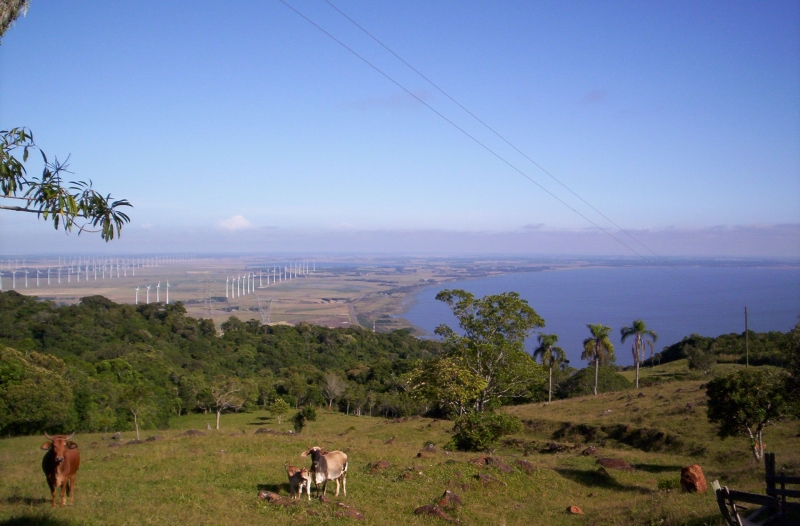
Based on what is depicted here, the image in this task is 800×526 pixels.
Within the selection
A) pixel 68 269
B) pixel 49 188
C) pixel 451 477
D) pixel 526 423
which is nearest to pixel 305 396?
pixel 526 423

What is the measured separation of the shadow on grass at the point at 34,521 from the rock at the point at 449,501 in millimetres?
6516

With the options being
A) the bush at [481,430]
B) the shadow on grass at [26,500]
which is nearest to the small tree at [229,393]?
the bush at [481,430]

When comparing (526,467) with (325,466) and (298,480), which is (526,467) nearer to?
(325,466)

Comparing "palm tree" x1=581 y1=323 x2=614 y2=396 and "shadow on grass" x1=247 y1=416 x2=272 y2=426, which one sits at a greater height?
"palm tree" x1=581 y1=323 x2=614 y2=396

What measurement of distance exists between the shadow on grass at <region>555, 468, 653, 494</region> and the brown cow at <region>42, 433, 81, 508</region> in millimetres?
12189

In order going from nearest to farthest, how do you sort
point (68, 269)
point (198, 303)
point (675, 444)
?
point (675, 444) → point (198, 303) → point (68, 269)

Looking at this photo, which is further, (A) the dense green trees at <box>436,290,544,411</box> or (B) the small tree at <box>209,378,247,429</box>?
(B) the small tree at <box>209,378,247,429</box>

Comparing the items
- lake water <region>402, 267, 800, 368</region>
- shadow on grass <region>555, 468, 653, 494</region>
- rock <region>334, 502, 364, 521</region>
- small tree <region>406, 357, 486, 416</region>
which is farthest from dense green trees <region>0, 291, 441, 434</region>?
lake water <region>402, 267, 800, 368</region>

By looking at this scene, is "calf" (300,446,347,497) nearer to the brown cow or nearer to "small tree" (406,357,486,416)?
Answer: the brown cow

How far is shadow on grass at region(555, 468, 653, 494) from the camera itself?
574 inches

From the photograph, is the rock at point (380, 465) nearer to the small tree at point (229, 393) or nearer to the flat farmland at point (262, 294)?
the small tree at point (229, 393)

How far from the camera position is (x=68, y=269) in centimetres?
17838

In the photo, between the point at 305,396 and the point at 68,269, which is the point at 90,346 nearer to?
the point at 305,396

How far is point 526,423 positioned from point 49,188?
27.4 metres
